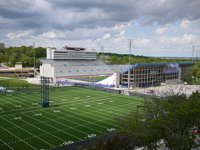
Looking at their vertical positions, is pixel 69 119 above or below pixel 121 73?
below

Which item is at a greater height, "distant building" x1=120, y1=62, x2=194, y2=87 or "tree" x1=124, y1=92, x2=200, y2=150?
"distant building" x1=120, y1=62, x2=194, y2=87

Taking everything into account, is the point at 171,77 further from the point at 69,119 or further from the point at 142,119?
the point at 142,119

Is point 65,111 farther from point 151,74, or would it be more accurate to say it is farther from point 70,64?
point 70,64

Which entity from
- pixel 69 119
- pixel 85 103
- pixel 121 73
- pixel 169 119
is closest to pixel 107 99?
pixel 85 103

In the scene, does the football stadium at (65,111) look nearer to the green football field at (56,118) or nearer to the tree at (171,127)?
the green football field at (56,118)

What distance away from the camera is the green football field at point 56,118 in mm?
23088

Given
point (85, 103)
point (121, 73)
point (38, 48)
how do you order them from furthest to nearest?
1. point (38, 48)
2. point (121, 73)
3. point (85, 103)

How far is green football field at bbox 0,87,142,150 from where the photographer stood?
2309 centimetres

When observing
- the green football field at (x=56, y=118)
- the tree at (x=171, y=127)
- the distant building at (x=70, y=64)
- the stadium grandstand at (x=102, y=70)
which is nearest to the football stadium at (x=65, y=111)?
the green football field at (x=56, y=118)

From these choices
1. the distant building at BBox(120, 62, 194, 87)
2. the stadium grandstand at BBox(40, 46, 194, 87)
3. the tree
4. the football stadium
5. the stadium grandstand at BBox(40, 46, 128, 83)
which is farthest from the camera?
the stadium grandstand at BBox(40, 46, 128, 83)

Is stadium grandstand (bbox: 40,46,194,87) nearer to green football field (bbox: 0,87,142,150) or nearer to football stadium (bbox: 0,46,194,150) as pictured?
football stadium (bbox: 0,46,194,150)

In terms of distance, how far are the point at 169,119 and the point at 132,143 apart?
14.6 feet

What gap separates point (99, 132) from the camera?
83.9ft

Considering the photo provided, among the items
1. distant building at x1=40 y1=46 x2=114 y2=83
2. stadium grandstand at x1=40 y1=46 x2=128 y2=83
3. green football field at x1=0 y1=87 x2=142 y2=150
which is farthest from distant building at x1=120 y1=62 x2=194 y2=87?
distant building at x1=40 y1=46 x2=114 y2=83
